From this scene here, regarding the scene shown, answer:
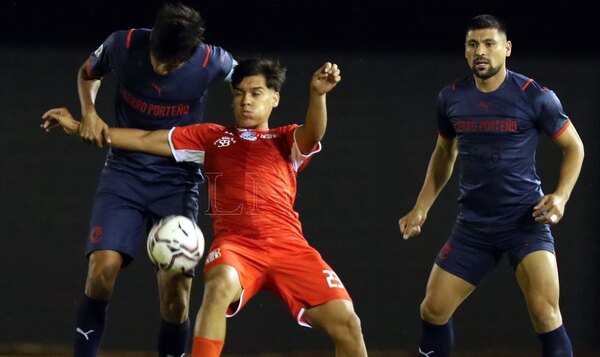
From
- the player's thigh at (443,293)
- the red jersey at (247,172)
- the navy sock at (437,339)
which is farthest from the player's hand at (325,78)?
the navy sock at (437,339)

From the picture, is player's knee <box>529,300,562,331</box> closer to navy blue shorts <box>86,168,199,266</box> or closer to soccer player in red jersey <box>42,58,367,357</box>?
soccer player in red jersey <box>42,58,367,357</box>

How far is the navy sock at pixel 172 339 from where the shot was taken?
5430 mm

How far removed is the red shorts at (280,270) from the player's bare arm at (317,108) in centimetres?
48

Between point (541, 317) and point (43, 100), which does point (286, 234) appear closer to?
point (541, 317)

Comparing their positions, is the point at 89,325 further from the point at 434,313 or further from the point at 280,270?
the point at 434,313

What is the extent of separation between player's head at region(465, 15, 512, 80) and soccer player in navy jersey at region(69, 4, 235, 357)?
4.01ft

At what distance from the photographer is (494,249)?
521 centimetres

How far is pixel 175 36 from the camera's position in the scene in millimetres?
4918

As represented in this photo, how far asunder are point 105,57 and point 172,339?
1486 mm

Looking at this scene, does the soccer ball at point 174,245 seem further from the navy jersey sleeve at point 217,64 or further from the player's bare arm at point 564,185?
the player's bare arm at point 564,185

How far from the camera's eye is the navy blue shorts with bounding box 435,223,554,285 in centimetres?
510

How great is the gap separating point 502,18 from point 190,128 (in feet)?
9.09

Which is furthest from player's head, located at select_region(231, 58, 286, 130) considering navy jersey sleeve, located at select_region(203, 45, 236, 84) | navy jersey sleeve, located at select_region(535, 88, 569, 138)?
navy jersey sleeve, located at select_region(535, 88, 569, 138)

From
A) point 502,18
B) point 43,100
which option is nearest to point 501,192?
point 502,18
